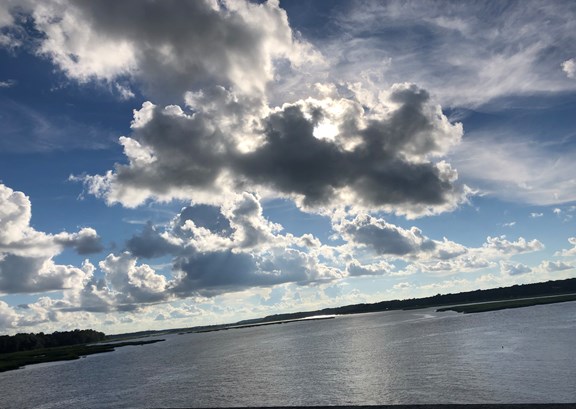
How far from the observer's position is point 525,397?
43.8 m

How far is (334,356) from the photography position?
320 feet

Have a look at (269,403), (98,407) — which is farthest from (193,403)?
(98,407)

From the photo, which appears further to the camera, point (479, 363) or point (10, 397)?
point (10, 397)

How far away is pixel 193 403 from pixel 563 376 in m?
42.6

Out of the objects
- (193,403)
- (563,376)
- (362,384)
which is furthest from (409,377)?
(193,403)

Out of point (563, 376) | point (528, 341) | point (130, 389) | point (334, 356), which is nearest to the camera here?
point (563, 376)

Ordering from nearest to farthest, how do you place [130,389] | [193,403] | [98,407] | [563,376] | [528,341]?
[563,376]
[193,403]
[98,407]
[130,389]
[528,341]

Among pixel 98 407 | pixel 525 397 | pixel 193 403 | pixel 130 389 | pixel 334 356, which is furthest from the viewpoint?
pixel 334 356

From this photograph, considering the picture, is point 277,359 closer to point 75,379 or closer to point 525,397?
point 75,379

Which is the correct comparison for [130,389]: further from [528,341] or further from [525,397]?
[528,341]

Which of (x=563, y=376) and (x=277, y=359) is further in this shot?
(x=277, y=359)

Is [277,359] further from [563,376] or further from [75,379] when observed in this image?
[563,376]

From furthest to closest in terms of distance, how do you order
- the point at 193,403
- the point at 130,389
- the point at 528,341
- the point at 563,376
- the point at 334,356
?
1. the point at 334,356
2. the point at 528,341
3. the point at 130,389
4. the point at 193,403
5. the point at 563,376

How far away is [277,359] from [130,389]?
34760 mm
